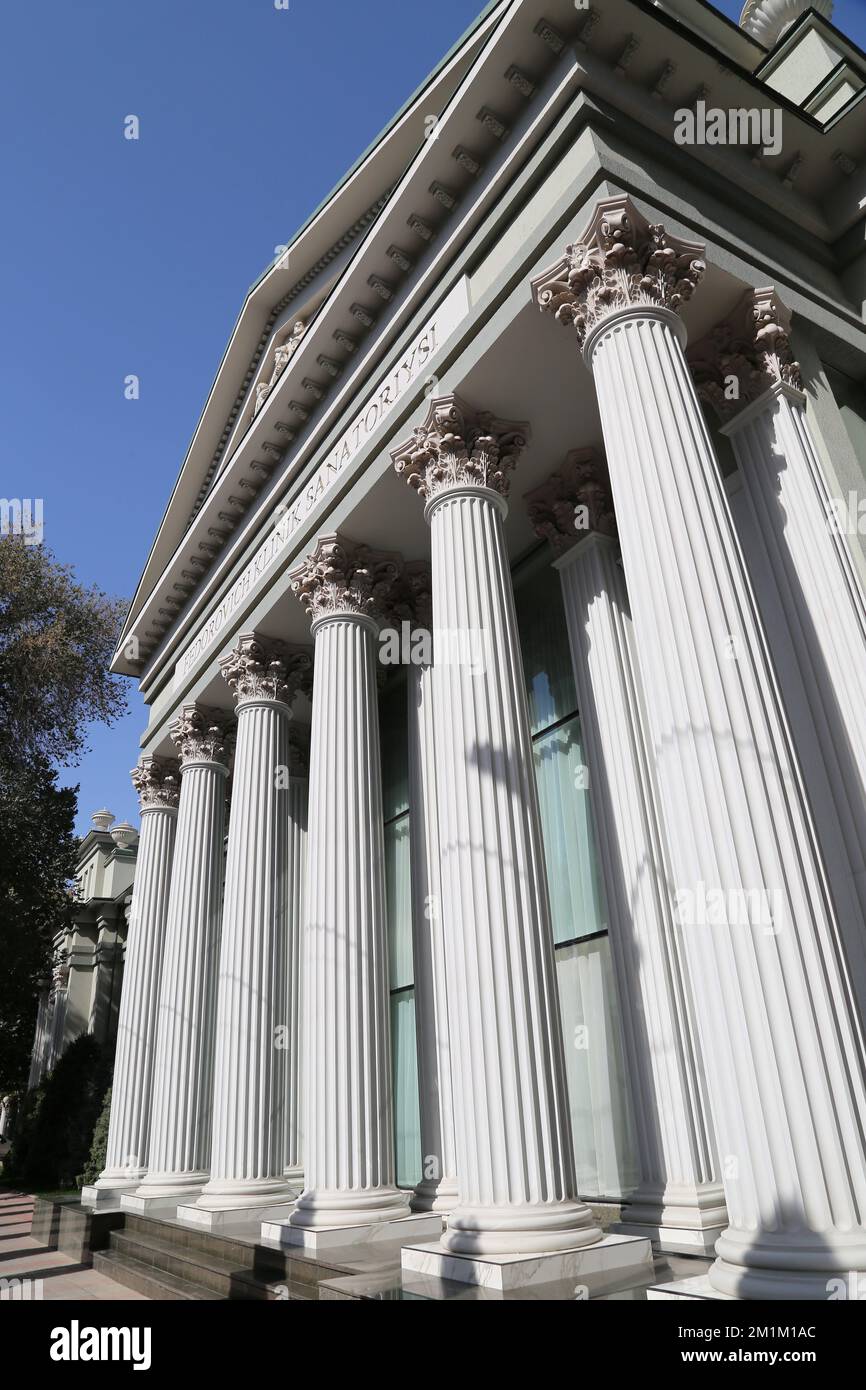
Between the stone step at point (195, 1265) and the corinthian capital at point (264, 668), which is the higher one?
the corinthian capital at point (264, 668)

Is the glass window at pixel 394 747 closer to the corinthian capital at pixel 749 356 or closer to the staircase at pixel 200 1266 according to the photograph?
the staircase at pixel 200 1266

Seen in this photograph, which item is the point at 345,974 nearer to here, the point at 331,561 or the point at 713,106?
the point at 331,561

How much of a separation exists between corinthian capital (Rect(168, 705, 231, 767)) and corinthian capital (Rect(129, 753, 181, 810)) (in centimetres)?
229

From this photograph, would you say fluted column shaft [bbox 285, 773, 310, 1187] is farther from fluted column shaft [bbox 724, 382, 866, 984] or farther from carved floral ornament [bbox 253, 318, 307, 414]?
fluted column shaft [bbox 724, 382, 866, 984]

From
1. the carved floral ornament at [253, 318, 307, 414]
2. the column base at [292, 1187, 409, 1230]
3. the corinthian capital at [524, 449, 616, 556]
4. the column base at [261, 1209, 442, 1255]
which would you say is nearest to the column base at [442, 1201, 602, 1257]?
the column base at [261, 1209, 442, 1255]

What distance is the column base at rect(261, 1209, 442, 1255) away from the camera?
928 centimetres

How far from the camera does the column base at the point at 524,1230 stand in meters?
6.92

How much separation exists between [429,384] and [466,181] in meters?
2.51

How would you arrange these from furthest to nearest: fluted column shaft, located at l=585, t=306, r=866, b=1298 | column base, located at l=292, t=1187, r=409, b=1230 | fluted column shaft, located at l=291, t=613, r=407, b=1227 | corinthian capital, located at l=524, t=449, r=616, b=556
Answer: corinthian capital, located at l=524, t=449, r=616, b=556
fluted column shaft, located at l=291, t=613, r=407, b=1227
column base, located at l=292, t=1187, r=409, b=1230
fluted column shaft, located at l=585, t=306, r=866, b=1298

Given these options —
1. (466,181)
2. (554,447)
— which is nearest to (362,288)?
(466,181)

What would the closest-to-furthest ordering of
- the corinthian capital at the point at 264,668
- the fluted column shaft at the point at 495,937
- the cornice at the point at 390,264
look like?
the fluted column shaft at the point at 495,937 → the cornice at the point at 390,264 → the corinthian capital at the point at 264,668

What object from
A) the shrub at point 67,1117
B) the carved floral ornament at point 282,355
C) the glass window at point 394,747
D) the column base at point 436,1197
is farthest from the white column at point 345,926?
the shrub at point 67,1117

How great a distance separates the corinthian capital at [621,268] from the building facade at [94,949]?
3092 centimetres

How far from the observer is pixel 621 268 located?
845 centimetres
